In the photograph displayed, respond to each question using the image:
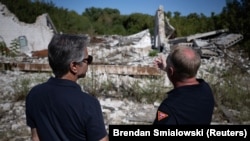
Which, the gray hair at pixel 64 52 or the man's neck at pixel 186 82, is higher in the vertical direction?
the gray hair at pixel 64 52

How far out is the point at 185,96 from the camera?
1.98 metres

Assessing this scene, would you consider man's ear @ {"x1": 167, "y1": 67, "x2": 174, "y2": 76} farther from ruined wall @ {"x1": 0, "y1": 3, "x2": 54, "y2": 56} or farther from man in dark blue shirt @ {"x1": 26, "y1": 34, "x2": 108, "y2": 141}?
ruined wall @ {"x1": 0, "y1": 3, "x2": 54, "y2": 56}

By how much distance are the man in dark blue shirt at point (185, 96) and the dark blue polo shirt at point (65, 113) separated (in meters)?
0.45

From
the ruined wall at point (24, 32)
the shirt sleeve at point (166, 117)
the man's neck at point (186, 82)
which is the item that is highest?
the ruined wall at point (24, 32)

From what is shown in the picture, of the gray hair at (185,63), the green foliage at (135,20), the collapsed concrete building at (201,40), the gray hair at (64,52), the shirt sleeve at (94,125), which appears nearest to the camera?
the shirt sleeve at (94,125)

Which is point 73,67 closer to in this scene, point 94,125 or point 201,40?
point 94,125

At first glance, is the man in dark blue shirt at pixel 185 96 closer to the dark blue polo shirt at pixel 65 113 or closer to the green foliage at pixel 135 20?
the dark blue polo shirt at pixel 65 113

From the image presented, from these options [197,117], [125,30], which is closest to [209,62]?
[197,117]

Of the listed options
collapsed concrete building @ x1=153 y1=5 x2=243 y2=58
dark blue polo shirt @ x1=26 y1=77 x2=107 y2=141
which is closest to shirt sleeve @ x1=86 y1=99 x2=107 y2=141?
dark blue polo shirt @ x1=26 y1=77 x2=107 y2=141

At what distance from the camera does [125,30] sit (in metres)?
40.1

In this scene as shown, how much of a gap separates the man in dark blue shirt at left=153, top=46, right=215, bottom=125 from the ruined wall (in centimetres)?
1865

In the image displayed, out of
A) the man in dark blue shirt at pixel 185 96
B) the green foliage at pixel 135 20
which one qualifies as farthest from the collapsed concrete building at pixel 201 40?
Result: the man in dark blue shirt at pixel 185 96

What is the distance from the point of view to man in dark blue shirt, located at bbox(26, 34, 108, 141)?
1.73 metres

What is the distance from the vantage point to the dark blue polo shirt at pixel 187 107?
6.24ft
